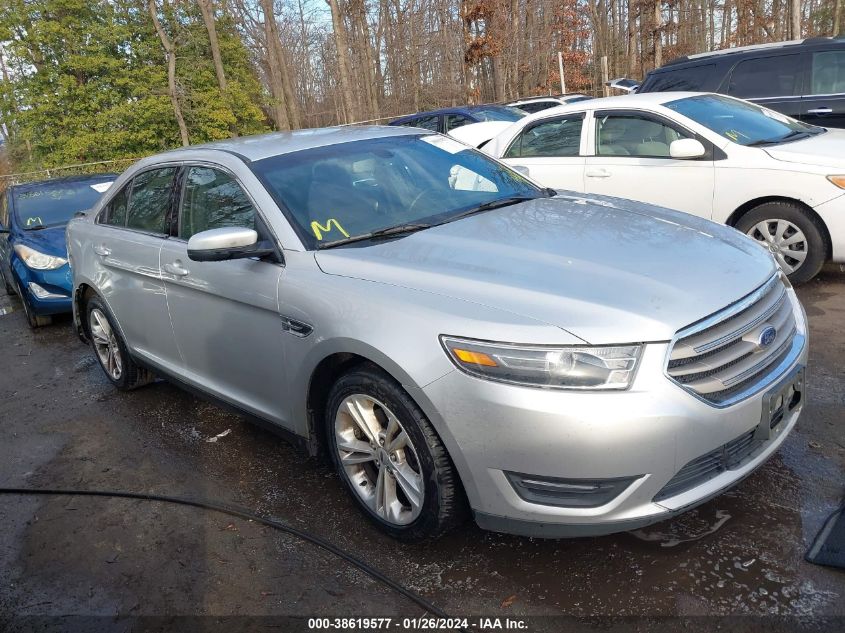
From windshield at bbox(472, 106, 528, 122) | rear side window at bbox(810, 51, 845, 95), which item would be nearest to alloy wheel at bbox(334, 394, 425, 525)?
rear side window at bbox(810, 51, 845, 95)

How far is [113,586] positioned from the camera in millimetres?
2895

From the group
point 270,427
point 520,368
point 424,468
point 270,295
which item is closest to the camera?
point 520,368

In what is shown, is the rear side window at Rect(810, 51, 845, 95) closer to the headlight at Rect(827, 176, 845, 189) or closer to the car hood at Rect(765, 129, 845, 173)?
the car hood at Rect(765, 129, 845, 173)

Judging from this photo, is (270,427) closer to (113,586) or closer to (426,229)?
(113,586)

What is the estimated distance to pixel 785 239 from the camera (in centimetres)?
546

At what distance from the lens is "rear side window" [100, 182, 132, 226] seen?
4.59m

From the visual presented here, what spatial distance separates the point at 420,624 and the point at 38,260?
6723 millimetres

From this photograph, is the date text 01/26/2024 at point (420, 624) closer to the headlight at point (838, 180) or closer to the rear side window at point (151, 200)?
the rear side window at point (151, 200)

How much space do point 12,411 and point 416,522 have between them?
3833mm

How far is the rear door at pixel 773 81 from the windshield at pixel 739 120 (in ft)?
6.05

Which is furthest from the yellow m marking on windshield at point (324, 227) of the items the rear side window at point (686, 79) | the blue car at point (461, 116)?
the blue car at point (461, 116)

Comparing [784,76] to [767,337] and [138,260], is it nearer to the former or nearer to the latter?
[767,337]

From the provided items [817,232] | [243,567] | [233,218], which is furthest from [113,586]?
[817,232]

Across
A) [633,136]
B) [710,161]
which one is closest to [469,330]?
[710,161]
